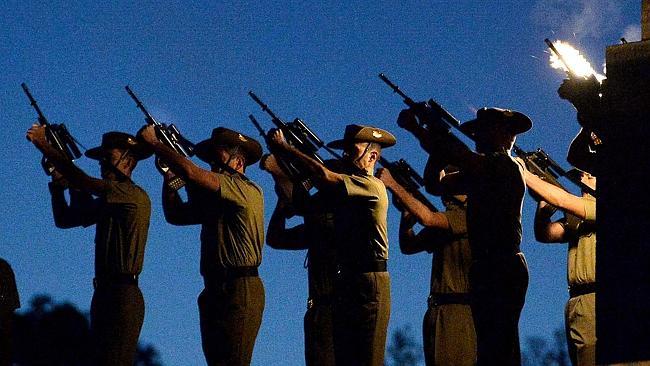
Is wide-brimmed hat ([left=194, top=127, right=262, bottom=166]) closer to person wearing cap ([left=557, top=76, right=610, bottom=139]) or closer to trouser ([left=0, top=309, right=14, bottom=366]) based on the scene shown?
trouser ([left=0, top=309, right=14, bottom=366])

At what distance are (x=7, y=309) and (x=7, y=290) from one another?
0.60ft

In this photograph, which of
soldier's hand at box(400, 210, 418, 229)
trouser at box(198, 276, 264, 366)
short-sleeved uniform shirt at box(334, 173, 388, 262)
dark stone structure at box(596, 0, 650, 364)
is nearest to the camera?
dark stone structure at box(596, 0, 650, 364)

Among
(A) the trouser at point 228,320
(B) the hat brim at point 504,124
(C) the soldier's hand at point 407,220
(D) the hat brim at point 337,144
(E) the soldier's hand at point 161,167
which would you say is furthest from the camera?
(C) the soldier's hand at point 407,220

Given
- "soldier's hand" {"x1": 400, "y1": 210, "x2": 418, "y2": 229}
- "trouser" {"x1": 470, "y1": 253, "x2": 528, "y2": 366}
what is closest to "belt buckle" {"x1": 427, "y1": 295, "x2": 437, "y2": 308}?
"soldier's hand" {"x1": 400, "y1": 210, "x2": 418, "y2": 229}

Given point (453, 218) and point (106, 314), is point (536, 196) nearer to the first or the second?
point (453, 218)

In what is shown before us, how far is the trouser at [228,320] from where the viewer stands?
10.0 m

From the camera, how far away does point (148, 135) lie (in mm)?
10828

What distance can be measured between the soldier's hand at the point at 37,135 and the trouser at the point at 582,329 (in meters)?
5.17

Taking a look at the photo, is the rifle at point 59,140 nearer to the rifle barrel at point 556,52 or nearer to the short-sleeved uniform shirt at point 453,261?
the short-sleeved uniform shirt at point 453,261

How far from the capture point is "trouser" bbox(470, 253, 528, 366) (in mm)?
7855

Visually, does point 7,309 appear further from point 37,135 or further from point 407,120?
point 407,120

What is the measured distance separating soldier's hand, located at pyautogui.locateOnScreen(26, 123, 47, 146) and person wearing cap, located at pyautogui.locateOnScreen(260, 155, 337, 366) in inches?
92.2

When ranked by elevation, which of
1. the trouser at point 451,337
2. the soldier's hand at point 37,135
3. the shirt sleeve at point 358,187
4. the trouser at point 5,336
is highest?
the soldier's hand at point 37,135

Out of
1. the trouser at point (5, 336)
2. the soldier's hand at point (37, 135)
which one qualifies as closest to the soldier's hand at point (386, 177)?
the soldier's hand at point (37, 135)
